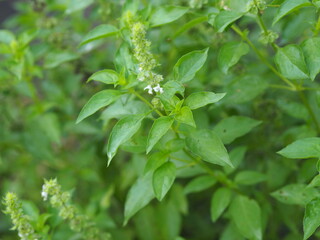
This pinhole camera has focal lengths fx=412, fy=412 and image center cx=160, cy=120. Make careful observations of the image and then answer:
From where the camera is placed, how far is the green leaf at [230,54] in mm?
1562

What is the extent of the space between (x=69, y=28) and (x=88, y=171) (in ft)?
3.33

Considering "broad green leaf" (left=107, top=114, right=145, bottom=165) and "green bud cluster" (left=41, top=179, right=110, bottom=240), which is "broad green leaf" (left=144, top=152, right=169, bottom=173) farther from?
"green bud cluster" (left=41, top=179, right=110, bottom=240)

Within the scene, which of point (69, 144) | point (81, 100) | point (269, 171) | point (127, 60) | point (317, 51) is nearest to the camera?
point (317, 51)

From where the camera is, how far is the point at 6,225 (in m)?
2.65

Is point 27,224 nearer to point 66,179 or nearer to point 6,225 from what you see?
point 66,179

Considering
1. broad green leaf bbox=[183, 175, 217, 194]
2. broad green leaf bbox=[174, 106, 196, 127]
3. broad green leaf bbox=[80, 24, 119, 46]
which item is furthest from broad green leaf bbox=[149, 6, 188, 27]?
broad green leaf bbox=[183, 175, 217, 194]

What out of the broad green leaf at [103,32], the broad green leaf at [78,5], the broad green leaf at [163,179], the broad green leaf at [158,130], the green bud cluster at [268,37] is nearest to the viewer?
the broad green leaf at [158,130]

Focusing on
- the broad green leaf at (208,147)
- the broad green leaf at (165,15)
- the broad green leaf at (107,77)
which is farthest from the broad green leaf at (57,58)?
the broad green leaf at (208,147)

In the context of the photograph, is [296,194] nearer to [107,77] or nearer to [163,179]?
[163,179]

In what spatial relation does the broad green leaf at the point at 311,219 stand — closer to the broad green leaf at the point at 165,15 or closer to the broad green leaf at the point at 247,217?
the broad green leaf at the point at 247,217

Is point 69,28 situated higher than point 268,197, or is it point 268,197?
point 69,28

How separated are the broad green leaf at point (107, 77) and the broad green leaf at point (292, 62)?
1.98ft

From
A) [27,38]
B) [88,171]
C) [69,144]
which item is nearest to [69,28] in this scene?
[27,38]

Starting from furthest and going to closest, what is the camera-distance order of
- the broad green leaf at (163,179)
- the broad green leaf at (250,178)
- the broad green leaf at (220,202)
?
1. the broad green leaf at (250,178)
2. the broad green leaf at (220,202)
3. the broad green leaf at (163,179)
